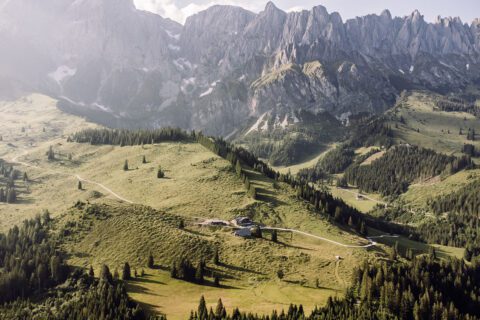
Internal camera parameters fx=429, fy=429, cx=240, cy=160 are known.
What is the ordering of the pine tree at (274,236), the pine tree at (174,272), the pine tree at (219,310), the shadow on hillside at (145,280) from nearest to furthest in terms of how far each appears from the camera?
the pine tree at (219,310) → the shadow on hillside at (145,280) → the pine tree at (174,272) → the pine tree at (274,236)

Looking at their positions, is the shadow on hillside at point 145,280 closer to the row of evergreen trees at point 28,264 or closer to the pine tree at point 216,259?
the pine tree at point 216,259

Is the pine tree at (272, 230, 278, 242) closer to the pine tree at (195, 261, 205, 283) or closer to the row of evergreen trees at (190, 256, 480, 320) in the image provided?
the pine tree at (195, 261, 205, 283)

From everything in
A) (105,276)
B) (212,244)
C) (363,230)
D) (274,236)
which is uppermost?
(363,230)

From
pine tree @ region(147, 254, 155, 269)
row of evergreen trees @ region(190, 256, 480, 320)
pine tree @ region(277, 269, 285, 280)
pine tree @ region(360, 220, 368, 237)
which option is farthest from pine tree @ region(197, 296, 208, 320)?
pine tree @ region(360, 220, 368, 237)

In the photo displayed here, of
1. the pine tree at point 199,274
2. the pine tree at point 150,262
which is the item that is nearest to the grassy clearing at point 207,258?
the pine tree at point 150,262

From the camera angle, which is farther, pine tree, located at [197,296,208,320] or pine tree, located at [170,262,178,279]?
pine tree, located at [170,262,178,279]

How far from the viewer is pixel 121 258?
440ft

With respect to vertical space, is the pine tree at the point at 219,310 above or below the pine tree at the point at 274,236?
below

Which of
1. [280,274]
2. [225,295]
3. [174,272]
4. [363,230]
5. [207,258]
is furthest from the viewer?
[363,230]

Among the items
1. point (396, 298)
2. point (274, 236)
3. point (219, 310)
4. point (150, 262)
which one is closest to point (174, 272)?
point (150, 262)

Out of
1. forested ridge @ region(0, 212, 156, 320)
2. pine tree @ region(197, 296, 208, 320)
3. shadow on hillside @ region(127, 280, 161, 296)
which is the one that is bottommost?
forested ridge @ region(0, 212, 156, 320)

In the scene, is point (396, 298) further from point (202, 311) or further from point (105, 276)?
point (105, 276)

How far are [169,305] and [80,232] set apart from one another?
59392 millimetres

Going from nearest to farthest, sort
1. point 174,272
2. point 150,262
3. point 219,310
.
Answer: point 219,310 < point 174,272 < point 150,262
